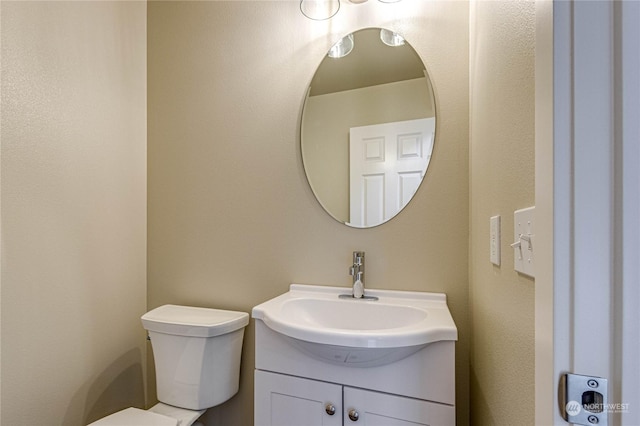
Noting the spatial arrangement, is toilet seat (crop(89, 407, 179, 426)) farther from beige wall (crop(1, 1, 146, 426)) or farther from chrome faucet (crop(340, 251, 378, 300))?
chrome faucet (crop(340, 251, 378, 300))

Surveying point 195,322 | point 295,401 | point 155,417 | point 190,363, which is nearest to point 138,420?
point 155,417

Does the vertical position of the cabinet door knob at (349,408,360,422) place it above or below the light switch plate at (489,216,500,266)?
below

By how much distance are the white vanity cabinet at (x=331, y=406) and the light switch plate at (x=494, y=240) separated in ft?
1.42

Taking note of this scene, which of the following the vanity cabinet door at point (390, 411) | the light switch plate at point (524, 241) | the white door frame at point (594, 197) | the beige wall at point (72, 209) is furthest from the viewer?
the beige wall at point (72, 209)

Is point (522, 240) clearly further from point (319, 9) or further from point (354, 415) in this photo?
point (319, 9)

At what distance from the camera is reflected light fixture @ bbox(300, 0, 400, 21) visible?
1.33 meters

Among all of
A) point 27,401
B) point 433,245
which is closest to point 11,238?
point 27,401

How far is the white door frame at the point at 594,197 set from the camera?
0.38 m

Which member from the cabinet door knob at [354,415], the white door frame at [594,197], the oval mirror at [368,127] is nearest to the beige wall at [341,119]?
the oval mirror at [368,127]

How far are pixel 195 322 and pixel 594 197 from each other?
1338mm

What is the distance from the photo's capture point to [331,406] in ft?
3.09

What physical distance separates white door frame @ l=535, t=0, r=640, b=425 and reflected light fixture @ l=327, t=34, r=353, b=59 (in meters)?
1.02

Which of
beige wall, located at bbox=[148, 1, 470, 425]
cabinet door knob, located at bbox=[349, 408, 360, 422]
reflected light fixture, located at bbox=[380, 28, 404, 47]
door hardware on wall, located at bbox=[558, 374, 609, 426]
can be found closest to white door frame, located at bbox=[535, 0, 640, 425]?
door hardware on wall, located at bbox=[558, 374, 609, 426]

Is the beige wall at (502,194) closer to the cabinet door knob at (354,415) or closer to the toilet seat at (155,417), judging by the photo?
the cabinet door knob at (354,415)
